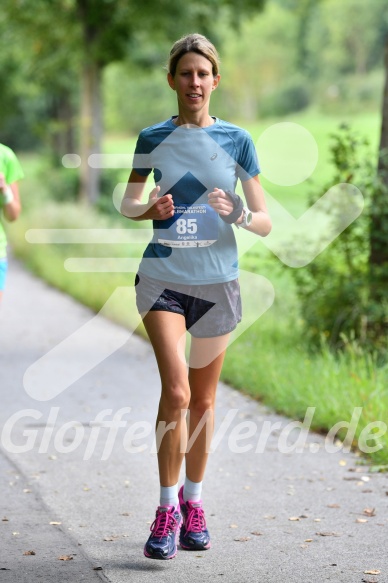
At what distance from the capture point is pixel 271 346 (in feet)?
29.5

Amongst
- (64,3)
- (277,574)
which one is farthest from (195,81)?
(64,3)

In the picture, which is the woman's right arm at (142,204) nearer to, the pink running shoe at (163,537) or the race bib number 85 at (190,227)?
the race bib number 85 at (190,227)

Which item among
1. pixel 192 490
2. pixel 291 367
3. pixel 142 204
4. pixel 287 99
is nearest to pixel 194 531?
pixel 192 490

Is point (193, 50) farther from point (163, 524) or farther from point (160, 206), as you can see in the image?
point (163, 524)

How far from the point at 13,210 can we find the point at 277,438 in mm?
2221

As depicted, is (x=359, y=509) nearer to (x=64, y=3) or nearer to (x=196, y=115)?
(x=196, y=115)

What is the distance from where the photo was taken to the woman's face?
427 cm

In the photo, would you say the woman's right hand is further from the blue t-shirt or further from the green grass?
the green grass

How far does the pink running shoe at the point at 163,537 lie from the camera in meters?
4.35

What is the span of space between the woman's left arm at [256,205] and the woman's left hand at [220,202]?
0.23 meters

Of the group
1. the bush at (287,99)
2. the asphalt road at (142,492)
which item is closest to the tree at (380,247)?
the asphalt road at (142,492)

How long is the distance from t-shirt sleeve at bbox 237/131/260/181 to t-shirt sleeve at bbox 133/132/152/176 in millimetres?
380

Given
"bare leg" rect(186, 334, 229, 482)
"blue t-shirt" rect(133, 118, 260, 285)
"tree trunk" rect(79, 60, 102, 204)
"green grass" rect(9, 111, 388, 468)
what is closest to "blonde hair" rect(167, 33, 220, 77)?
"blue t-shirt" rect(133, 118, 260, 285)

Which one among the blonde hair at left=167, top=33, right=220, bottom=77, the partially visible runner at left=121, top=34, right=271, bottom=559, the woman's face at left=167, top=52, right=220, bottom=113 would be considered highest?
the blonde hair at left=167, top=33, right=220, bottom=77
